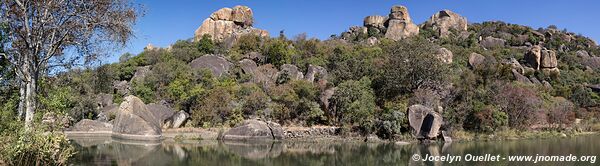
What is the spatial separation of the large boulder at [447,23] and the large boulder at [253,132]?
187 ft

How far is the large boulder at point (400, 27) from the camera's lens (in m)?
79.8

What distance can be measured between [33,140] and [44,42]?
330 centimetres

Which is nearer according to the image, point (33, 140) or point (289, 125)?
point (33, 140)

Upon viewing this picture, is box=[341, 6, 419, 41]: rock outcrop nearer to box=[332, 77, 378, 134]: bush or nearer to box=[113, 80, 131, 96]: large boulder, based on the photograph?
box=[113, 80, 131, 96]: large boulder

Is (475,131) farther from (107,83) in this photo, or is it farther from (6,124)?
(107,83)

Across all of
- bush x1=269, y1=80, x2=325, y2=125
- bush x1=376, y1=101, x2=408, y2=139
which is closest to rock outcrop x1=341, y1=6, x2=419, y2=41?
bush x1=269, y1=80, x2=325, y2=125

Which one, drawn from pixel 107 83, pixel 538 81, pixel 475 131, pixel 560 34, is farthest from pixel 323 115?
pixel 560 34

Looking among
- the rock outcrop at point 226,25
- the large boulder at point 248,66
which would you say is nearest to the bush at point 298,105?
the large boulder at point 248,66

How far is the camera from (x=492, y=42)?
74438 millimetres

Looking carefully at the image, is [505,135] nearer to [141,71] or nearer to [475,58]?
[475,58]

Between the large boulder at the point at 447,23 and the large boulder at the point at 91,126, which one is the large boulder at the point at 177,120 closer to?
the large boulder at the point at 91,126

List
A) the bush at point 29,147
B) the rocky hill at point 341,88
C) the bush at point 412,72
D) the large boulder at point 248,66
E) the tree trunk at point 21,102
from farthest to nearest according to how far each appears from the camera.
A: the large boulder at point 248,66 → the bush at point 412,72 → the rocky hill at point 341,88 → the tree trunk at point 21,102 → the bush at point 29,147

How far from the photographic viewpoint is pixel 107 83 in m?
48.1

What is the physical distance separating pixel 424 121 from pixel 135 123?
59.0 feet
